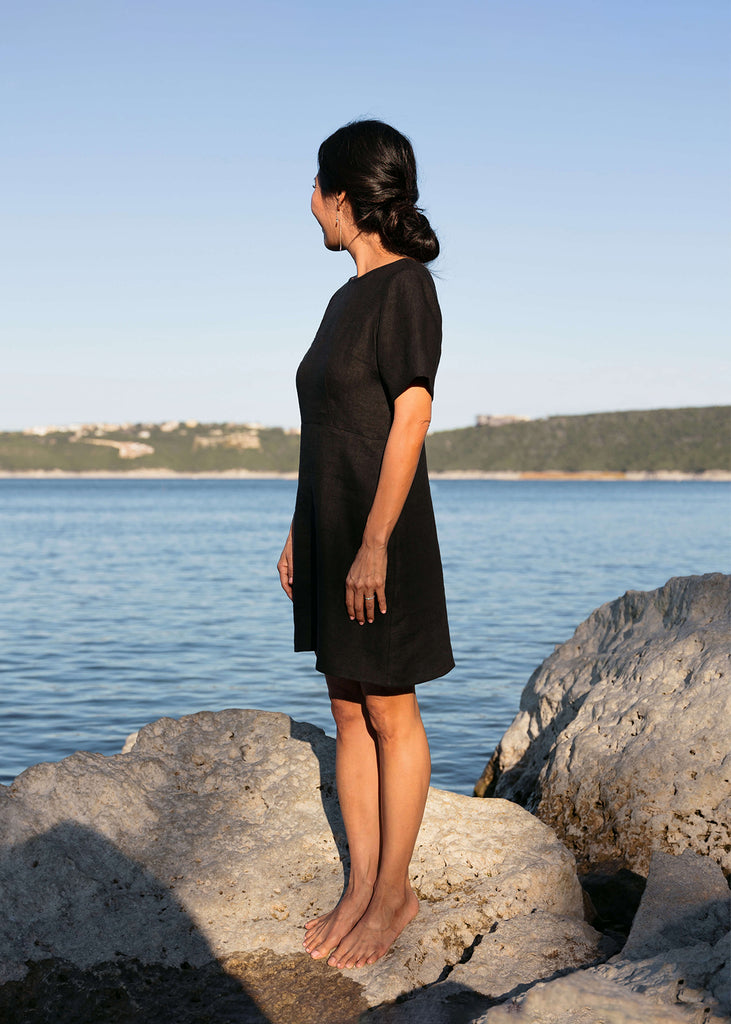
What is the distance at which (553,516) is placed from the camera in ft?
191

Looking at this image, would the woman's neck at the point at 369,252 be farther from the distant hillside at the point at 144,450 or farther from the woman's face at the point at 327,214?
the distant hillside at the point at 144,450

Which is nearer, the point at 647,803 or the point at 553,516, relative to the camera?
the point at 647,803

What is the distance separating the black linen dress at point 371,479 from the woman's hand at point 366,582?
0.05 meters

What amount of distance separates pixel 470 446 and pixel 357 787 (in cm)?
13125

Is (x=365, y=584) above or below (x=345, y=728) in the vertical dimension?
above

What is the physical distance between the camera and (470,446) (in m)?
133

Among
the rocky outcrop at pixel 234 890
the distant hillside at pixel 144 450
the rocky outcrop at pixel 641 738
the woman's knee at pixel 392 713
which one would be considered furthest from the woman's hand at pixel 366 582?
the distant hillside at pixel 144 450

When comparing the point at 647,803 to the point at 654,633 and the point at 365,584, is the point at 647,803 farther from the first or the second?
the point at 365,584

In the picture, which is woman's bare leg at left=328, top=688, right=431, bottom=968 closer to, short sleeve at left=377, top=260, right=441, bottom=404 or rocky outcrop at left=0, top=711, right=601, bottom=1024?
rocky outcrop at left=0, top=711, right=601, bottom=1024

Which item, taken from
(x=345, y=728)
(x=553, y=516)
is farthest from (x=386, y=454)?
(x=553, y=516)

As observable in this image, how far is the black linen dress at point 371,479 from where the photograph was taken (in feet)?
9.26

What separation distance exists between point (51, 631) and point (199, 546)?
831 inches

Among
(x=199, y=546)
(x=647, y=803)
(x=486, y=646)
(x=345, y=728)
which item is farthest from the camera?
(x=199, y=546)

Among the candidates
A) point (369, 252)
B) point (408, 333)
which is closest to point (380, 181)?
point (369, 252)
